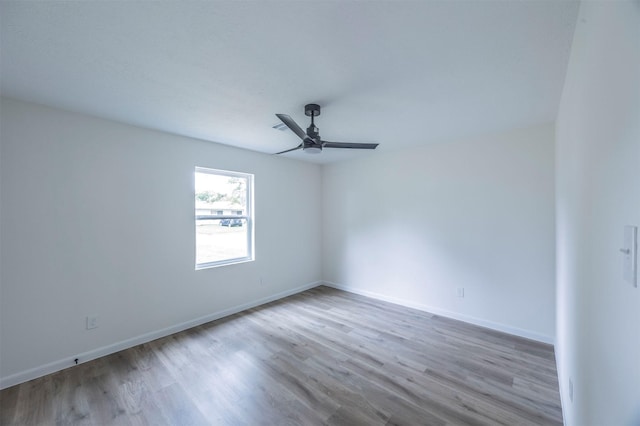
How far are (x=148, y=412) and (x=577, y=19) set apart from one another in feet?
11.9

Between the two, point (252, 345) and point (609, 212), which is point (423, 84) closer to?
point (609, 212)

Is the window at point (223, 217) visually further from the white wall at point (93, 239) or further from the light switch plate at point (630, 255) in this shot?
the light switch plate at point (630, 255)

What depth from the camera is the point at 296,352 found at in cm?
273

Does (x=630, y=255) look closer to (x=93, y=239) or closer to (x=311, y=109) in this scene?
(x=311, y=109)

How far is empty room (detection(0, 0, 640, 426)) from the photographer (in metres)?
1.25

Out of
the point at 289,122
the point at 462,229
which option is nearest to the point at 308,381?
the point at 289,122

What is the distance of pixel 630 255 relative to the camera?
59cm

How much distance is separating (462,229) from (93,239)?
14.0 ft

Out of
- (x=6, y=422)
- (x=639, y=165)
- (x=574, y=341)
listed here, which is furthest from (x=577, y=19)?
(x=6, y=422)

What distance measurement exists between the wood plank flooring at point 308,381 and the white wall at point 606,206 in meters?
0.92

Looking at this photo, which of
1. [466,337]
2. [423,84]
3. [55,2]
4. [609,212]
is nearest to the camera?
[609,212]

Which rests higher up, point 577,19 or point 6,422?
point 577,19

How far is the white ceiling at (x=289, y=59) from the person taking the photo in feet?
4.27

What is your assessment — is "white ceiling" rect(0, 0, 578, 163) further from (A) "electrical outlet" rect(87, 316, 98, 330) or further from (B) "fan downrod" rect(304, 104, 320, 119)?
(A) "electrical outlet" rect(87, 316, 98, 330)
